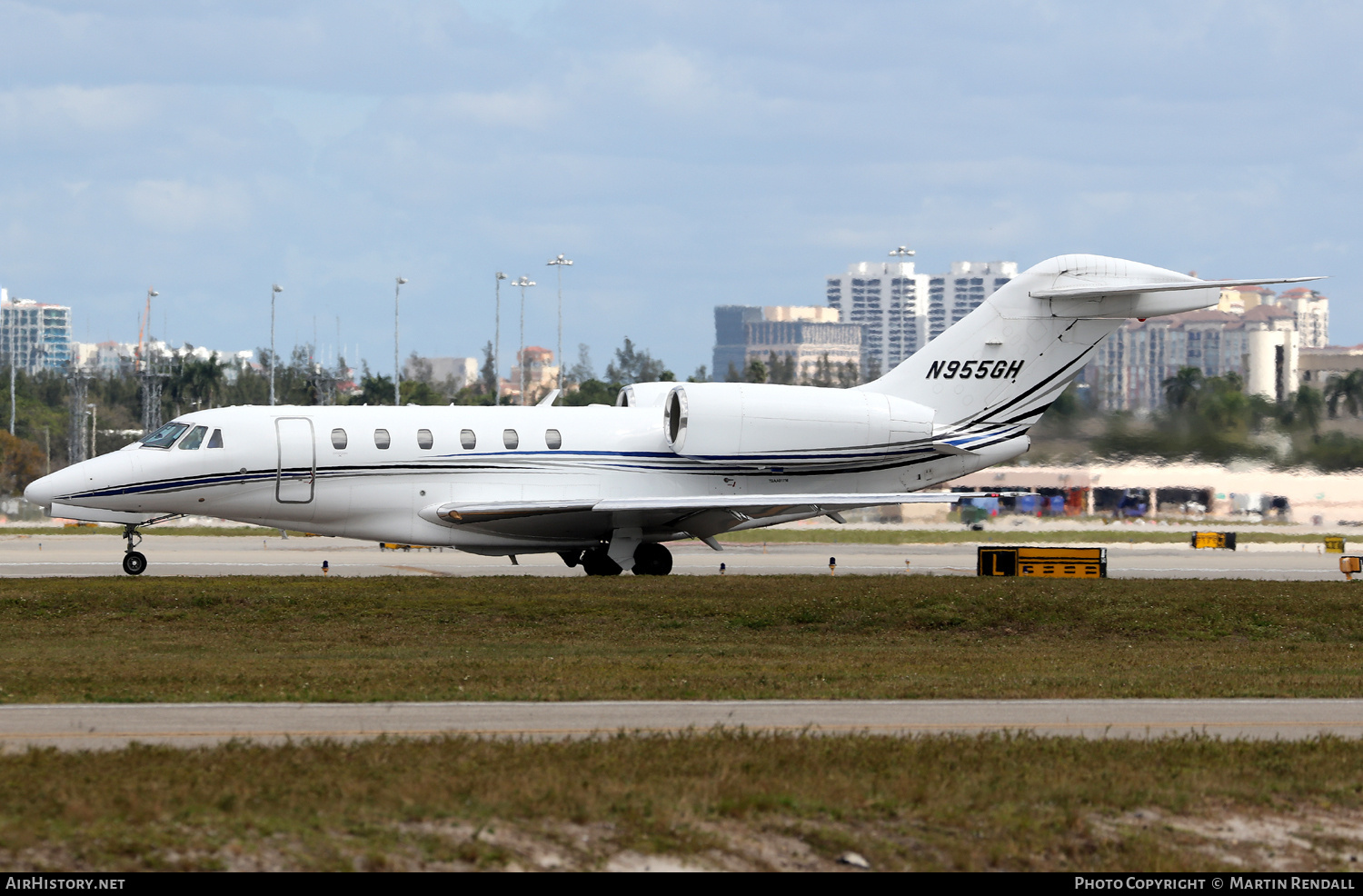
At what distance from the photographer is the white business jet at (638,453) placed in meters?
31.0

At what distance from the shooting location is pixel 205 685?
16375 mm

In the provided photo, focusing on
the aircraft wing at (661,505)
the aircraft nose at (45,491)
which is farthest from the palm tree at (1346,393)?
the aircraft nose at (45,491)

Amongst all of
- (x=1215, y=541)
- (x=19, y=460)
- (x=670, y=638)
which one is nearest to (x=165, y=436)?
(x=670, y=638)

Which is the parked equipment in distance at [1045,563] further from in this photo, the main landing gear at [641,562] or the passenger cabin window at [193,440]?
the passenger cabin window at [193,440]

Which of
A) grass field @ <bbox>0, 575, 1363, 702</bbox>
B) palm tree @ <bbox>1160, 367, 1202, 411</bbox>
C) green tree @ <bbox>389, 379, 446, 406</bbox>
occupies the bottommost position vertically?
grass field @ <bbox>0, 575, 1363, 702</bbox>

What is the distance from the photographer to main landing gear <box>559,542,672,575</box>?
109ft

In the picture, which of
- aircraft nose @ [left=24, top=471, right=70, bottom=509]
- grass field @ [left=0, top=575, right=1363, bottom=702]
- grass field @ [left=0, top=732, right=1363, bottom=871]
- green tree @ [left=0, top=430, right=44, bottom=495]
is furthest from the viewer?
green tree @ [left=0, top=430, right=44, bottom=495]

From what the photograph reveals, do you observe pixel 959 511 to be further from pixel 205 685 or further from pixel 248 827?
pixel 248 827

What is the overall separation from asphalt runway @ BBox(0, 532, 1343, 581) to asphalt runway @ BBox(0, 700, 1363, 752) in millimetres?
19635

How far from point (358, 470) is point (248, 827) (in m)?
21.9

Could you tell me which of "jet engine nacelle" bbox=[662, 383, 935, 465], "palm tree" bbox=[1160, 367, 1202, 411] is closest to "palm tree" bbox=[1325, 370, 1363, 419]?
"palm tree" bbox=[1160, 367, 1202, 411]

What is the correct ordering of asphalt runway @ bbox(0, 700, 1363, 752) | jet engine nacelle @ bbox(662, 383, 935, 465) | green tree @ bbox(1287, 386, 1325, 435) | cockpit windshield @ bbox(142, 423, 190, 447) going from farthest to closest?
green tree @ bbox(1287, 386, 1325, 435)
jet engine nacelle @ bbox(662, 383, 935, 465)
cockpit windshield @ bbox(142, 423, 190, 447)
asphalt runway @ bbox(0, 700, 1363, 752)

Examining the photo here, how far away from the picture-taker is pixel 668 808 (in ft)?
34.3

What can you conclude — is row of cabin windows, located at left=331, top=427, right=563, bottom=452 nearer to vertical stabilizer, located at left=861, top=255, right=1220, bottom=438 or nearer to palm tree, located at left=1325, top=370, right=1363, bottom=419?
vertical stabilizer, located at left=861, top=255, right=1220, bottom=438
